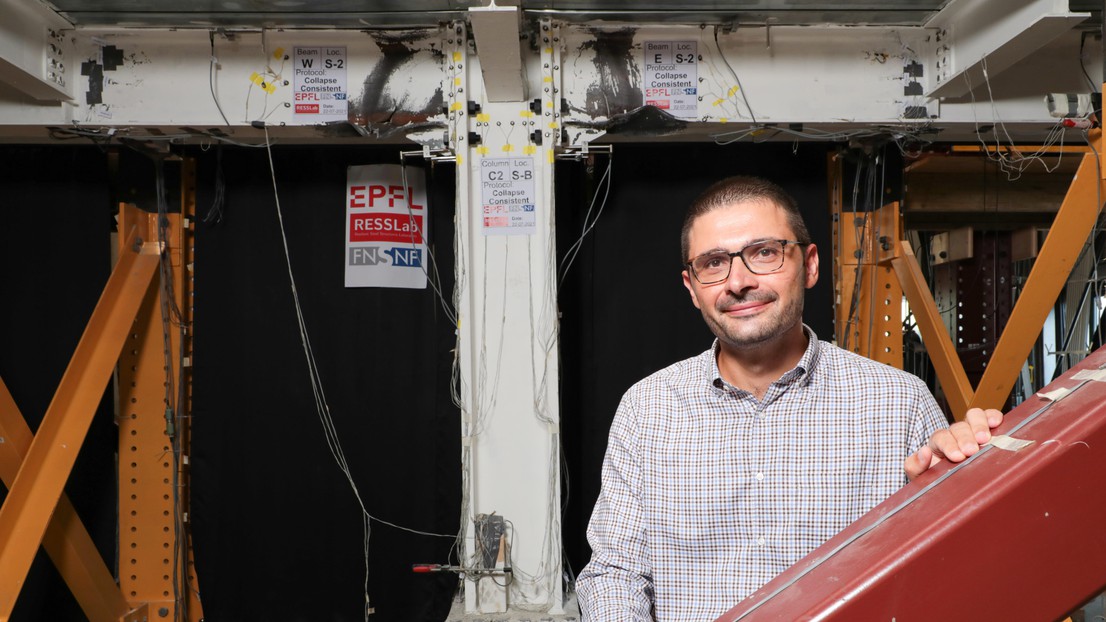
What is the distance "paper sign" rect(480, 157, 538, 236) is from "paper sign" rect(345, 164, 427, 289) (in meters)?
0.54

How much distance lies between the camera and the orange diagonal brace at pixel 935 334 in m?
2.88

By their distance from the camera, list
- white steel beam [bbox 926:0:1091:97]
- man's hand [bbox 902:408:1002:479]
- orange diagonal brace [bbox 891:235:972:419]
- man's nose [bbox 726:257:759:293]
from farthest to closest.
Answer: orange diagonal brace [bbox 891:235:972:419], white steel beam [bbox 926:0:1091:97], man's nose [bbox 726:257:759:293], man's hand [bbox 902:408:1002:479]

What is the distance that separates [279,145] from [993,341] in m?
3.70

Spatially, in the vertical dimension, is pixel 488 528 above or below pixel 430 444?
below

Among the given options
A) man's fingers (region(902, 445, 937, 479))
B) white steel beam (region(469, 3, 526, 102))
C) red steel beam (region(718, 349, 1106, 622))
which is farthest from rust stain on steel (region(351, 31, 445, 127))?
red steel beam (region(718, 349, 1106, 622))

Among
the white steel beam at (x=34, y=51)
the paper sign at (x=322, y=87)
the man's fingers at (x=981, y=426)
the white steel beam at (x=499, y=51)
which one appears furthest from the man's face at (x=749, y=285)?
the white steel beam at (x=34, y=51)

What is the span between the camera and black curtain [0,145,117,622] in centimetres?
328

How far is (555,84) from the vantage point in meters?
2.77

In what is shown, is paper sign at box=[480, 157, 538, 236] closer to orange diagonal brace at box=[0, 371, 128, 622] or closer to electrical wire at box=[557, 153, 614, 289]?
electrical wire at box=[557, 153, 614, 289]

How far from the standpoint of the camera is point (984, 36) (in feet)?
8.16

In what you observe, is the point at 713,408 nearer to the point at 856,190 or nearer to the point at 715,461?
the point at 715,461

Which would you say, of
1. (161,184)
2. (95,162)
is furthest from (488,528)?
(95,162)

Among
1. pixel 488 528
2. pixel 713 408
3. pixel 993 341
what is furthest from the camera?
pixel 993 341

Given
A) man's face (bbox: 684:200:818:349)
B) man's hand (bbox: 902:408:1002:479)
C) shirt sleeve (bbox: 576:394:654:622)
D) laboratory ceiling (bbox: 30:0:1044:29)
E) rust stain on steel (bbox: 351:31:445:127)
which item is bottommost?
shirt sleeve (bbox: 576:394:654:622)
